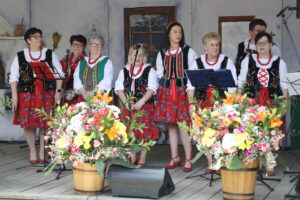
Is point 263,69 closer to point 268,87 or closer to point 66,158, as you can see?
point 268,87

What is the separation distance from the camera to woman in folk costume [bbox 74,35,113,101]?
6598mm

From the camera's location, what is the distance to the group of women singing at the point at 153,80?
612 centimetres

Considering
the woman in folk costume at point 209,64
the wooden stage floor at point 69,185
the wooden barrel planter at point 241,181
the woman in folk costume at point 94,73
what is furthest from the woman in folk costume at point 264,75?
the woman in folk costume at point 94,73

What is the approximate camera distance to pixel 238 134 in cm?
467

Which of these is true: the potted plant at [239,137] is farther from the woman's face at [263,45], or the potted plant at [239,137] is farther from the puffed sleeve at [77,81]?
the puffed sleeve at [77,81]

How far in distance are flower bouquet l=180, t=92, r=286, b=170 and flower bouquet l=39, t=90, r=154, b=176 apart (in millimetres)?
492

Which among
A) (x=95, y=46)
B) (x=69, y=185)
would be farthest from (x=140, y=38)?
(x=69, y=185)

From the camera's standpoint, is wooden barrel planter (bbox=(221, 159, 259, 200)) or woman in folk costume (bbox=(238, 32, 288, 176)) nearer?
wooden barrel planter (bbox=(221, 159, 259, 200))

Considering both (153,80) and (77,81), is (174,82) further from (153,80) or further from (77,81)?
(77,81)

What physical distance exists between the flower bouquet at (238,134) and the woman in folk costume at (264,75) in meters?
1.23

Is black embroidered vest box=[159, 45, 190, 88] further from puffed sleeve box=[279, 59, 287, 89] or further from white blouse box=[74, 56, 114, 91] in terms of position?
puffed sleeve box=[279, 59, 287, 89]

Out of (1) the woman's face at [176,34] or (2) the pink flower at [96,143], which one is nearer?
(2) the pink flower at [96,143]

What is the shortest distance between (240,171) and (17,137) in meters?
4.85

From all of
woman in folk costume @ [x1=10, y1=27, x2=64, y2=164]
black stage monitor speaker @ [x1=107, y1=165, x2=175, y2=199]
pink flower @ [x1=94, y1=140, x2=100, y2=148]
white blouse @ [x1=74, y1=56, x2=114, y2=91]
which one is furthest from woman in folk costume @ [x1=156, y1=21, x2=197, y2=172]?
pink flower @ [x1=94, y1=140, x2=100, y2=148]
